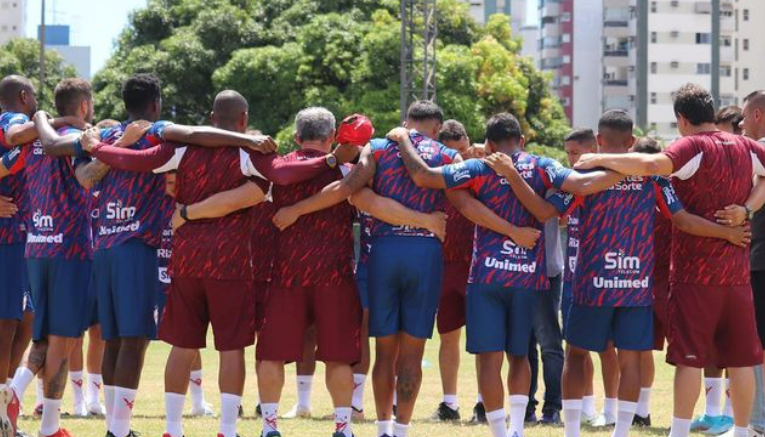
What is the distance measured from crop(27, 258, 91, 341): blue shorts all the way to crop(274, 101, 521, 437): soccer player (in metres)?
1.87

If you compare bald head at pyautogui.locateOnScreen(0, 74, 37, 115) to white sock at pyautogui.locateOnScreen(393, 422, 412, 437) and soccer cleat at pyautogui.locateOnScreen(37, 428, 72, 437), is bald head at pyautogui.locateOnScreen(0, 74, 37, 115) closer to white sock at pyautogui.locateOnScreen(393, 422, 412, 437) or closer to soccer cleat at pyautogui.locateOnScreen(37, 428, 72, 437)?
soccer cleat at pyautogui.locateOnScreen(37, 428, 72, 437)

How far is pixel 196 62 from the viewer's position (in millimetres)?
50031

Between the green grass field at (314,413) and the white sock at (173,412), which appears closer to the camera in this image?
the white sock at (173,412)

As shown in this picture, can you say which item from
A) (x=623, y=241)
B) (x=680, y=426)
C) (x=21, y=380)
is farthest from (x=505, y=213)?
(x=21, y=380)

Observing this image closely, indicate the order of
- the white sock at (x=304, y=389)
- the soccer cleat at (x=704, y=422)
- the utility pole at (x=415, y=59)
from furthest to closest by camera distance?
1. the utility pole at (x=415, y=59)
2. the white sock at (x=304, y=389)
3. the soccer cleat at (x=704, y=422)

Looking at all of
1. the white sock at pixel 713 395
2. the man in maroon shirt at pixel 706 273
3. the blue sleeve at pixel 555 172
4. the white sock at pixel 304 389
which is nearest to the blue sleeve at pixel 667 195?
the man in maroon shirt at pixel 706 273

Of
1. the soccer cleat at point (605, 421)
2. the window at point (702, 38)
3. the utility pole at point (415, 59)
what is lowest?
the soccer cleat at point (605, 421)

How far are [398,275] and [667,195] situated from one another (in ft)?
7.25

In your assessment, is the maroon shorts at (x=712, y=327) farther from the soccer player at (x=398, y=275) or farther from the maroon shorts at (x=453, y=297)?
the maroon shorts at (x=453, y=297)

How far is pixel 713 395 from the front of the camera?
42.0 feet

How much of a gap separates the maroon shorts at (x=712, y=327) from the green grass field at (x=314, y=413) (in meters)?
1.81

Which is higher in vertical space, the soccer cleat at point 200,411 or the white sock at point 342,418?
the white sock at point 342,418

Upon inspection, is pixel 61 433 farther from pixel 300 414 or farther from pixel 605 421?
pixel 605 421

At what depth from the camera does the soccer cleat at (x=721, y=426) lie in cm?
1263
